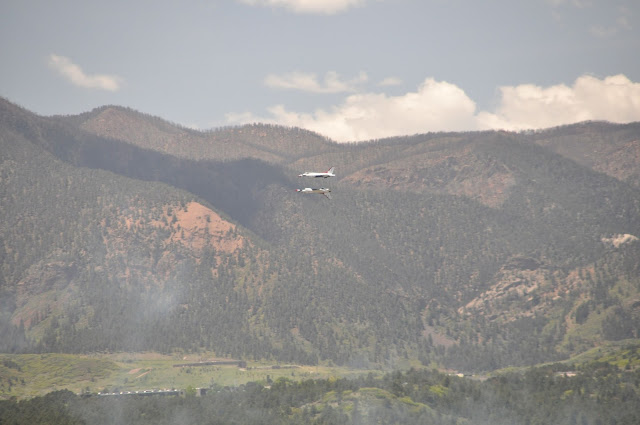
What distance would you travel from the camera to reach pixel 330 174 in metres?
197
